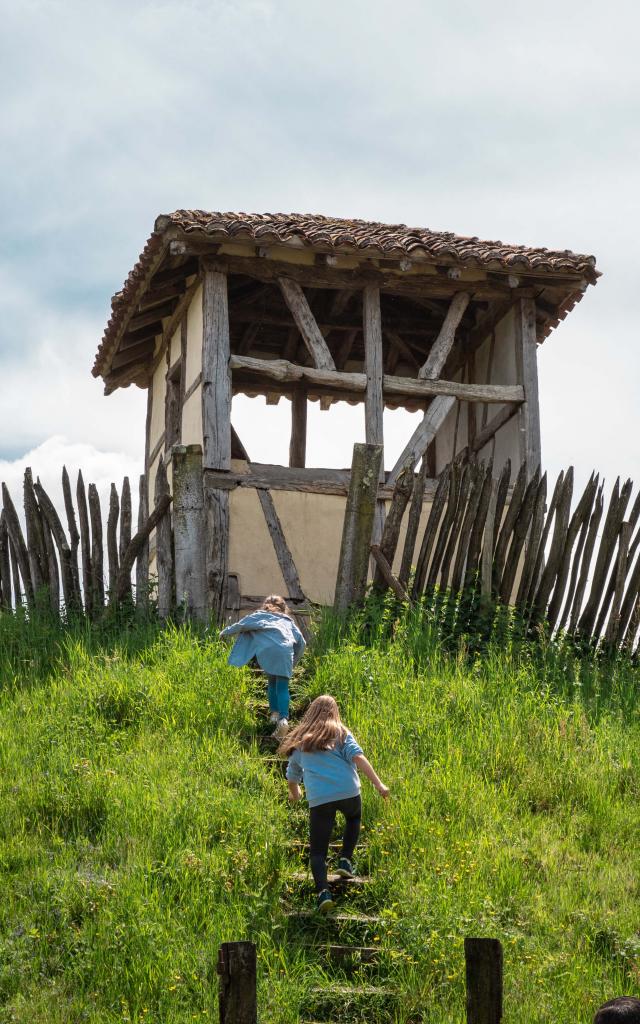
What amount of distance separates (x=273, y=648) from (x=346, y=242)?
560 centimetres

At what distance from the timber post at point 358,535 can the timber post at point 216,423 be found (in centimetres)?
173

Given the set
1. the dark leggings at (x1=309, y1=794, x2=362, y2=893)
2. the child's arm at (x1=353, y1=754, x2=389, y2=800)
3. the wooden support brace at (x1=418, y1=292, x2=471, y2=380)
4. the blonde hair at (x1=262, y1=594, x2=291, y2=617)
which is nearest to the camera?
the dark leggings at (x1=309, y1=794, x2=362, y2=893)

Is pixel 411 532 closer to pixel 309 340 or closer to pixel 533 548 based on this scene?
pixel 533 548

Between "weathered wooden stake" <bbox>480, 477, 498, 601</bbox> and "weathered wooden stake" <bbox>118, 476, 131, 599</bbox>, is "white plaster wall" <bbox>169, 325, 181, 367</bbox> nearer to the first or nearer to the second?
"weathered wooden stake" <bbox>118, 476, 131, 599</bbox>

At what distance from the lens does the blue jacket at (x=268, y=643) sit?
8680mm

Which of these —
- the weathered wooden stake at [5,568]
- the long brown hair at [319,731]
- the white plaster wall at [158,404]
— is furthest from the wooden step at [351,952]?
the white plaster wall at [158,404]

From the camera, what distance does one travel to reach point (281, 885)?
6.67 metres

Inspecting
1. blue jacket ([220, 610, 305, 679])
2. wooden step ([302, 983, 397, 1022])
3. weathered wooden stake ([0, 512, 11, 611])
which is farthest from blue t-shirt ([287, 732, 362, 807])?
weathered wooden stake ([0, 512, 11, 611])

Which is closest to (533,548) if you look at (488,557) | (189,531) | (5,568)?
(488,557)

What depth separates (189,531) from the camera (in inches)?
420

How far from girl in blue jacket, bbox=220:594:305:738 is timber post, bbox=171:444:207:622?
1304 mm

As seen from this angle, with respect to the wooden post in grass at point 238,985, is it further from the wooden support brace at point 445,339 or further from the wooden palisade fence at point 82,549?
the wooden support brace at point 445,339

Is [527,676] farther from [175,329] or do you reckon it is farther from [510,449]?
[175,329]

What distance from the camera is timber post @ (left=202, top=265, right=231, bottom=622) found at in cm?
1233
